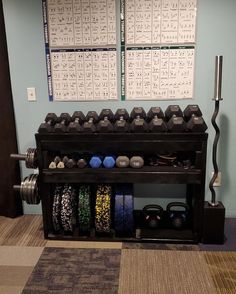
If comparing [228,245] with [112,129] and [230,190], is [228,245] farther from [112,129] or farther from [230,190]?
[112,129]

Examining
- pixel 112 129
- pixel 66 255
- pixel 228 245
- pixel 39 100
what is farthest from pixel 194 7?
pixel 66 255

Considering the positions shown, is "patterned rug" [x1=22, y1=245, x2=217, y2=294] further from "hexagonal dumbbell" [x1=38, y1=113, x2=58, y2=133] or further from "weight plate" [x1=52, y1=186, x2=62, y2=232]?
"hexagonal dumbbell" [x1=38, y1=113, x2=58, y2=133]

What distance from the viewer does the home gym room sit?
2188 mm

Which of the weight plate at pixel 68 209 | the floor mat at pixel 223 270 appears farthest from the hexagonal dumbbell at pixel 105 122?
the floor mat at pixel 223 270

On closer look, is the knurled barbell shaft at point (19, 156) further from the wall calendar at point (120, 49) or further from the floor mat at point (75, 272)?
the floor mat at point (75, 272)

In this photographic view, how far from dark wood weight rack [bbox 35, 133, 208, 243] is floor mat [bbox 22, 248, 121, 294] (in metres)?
0.22

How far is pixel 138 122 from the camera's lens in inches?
87.6

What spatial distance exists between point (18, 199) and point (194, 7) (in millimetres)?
2219

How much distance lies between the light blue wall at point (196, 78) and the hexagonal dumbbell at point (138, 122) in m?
0.22

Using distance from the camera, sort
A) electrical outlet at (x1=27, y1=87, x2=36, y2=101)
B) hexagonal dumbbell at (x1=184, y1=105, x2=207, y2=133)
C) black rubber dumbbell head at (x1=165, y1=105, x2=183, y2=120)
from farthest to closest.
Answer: electrical outlet at (x1=27, y1=87, x2=36, y2=101) < black rubber dumbbell head at (x1=165, y1=105, x2=183, y2=120) < hexagonal dumbbell at (x1=184, y1=105, x2=207, y2=133)

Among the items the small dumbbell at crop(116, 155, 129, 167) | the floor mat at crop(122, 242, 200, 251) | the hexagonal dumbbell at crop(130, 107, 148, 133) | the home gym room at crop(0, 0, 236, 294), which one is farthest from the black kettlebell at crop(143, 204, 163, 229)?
the hexagonal dumbbell at crop(130, 107, 148, 133)

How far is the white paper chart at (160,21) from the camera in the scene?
2383 millimetres

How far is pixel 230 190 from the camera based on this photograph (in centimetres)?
271

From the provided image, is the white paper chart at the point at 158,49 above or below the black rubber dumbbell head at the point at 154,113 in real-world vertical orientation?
above
